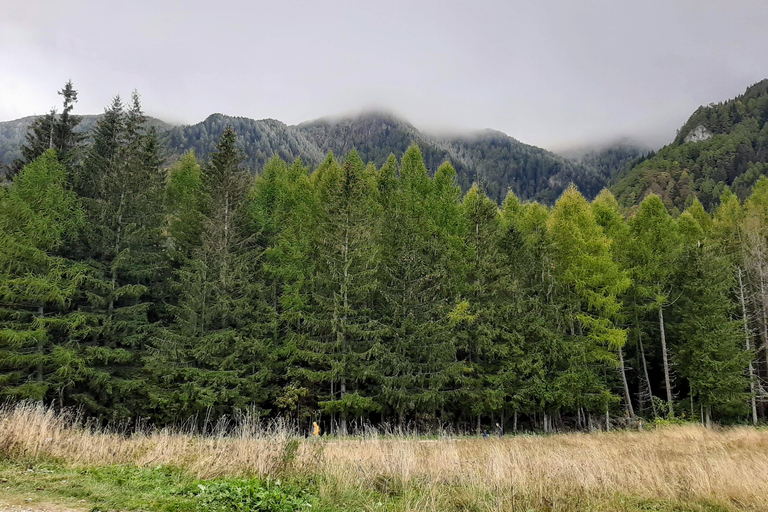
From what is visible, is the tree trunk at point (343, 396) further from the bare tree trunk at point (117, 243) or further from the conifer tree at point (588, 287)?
the bare tree trunk at point (117, 243)

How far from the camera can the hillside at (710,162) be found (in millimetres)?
88512

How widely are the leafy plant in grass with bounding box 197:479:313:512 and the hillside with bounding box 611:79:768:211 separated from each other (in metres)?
84.4

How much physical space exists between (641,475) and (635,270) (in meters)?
21.6

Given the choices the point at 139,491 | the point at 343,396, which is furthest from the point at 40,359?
the point at 139,491

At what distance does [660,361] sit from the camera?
103 feet

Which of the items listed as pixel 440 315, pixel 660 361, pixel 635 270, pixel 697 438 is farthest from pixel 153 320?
pixel 660 361

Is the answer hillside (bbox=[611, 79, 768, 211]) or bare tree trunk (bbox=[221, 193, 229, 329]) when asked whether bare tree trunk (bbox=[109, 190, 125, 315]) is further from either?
hillside (bbox=[611, 79, 768, 211])

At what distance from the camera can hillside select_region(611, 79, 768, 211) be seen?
8851cm

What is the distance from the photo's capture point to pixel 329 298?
23.4 metres

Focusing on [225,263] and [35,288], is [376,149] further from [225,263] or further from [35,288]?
[35,288]

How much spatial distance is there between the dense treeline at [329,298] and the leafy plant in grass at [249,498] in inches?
608

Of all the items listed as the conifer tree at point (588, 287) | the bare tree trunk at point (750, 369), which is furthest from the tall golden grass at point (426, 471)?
the bare tree trunk at point (750, 369)

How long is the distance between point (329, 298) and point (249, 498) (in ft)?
59.1

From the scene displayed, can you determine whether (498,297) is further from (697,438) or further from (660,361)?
(660,361)
